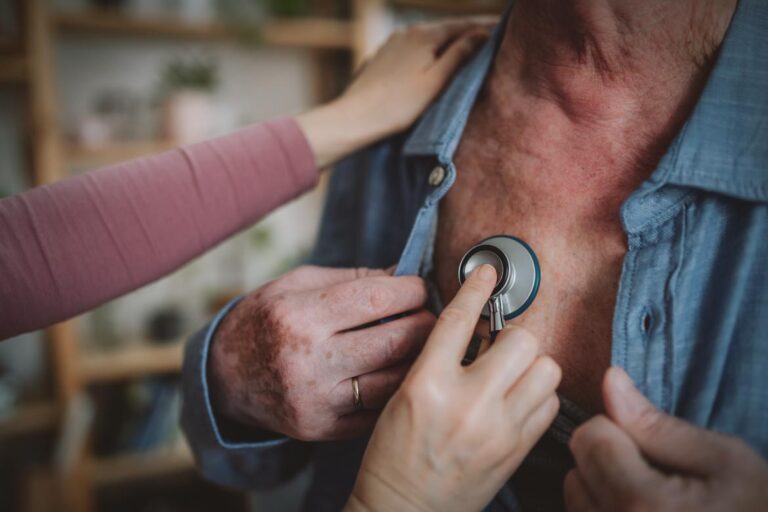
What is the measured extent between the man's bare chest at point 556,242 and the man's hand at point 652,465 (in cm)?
13

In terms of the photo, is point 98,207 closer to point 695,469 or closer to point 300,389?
point 300,389

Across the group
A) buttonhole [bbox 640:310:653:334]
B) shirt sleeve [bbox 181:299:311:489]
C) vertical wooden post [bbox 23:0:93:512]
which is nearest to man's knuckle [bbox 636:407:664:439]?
buttonhole [bbox 640:310:653:334]

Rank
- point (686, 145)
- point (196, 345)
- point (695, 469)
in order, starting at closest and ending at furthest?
point (695, 469) < point (686, 145) < point (196, 345)

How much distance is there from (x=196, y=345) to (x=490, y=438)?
1.64ft

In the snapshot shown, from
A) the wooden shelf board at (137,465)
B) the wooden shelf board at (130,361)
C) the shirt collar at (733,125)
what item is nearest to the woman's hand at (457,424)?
the shirt collar at (733,125)

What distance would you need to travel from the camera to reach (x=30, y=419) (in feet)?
6.08

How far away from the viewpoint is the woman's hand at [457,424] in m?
0.45

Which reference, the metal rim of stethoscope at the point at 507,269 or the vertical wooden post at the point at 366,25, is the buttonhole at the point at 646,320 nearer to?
the metal rim of stethoscope at the point at 507,269

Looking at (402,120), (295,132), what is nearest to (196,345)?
(295,132)

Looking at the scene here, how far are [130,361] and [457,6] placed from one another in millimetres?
2023

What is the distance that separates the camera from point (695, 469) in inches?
16.3

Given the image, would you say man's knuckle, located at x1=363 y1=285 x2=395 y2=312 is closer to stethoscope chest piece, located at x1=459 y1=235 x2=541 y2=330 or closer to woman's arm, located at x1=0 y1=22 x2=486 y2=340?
stethoscope chest piece, located at x1=459 y1=235 x2=541 y2=330

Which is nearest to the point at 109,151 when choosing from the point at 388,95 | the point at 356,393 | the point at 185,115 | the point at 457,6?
the point at 185,115

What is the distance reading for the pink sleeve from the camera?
0.67 m
